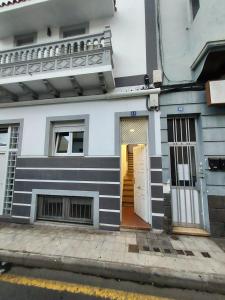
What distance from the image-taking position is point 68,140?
5.91 metres

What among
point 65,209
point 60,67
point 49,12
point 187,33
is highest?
point 49,12

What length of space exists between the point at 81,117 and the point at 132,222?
12.1 ft

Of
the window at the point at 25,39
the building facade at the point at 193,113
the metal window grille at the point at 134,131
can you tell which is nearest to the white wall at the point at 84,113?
the metal window grille at the point at 134,131

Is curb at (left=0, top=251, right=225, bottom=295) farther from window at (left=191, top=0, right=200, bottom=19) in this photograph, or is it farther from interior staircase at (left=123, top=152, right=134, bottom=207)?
window at (left=191, top=0, right=200, bottom=19)

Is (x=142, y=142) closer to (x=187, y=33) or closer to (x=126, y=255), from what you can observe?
(x=126, y=255)

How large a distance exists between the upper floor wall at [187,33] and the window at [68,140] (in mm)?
3324

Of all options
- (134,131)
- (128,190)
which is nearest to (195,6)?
(134,131)

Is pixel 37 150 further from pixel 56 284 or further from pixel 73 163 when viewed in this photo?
pixel 56 284

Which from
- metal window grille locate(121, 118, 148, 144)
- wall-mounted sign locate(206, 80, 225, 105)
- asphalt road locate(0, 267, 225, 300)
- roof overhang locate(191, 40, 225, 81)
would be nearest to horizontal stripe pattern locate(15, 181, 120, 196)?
metal window grille locate(121, 118, 148, 144)

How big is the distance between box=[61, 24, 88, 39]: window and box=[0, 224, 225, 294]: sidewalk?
677cm

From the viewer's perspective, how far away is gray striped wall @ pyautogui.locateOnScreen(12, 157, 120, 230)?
5.14m

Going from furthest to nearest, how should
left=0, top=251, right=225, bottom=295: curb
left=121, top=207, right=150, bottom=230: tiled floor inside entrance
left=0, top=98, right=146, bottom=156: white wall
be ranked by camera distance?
left=0, top=98, right=146, bottom=156: white wall, left=121, top=207, right=150, bottom=230: tiled floor inside entrance, left=0, top=251, right=225, bottom=295: curb

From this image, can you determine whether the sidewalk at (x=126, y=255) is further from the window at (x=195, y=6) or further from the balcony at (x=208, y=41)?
the window at (x=195, y=6)

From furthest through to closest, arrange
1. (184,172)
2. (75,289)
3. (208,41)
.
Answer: (184,172) < (208,41) < (75,289)
